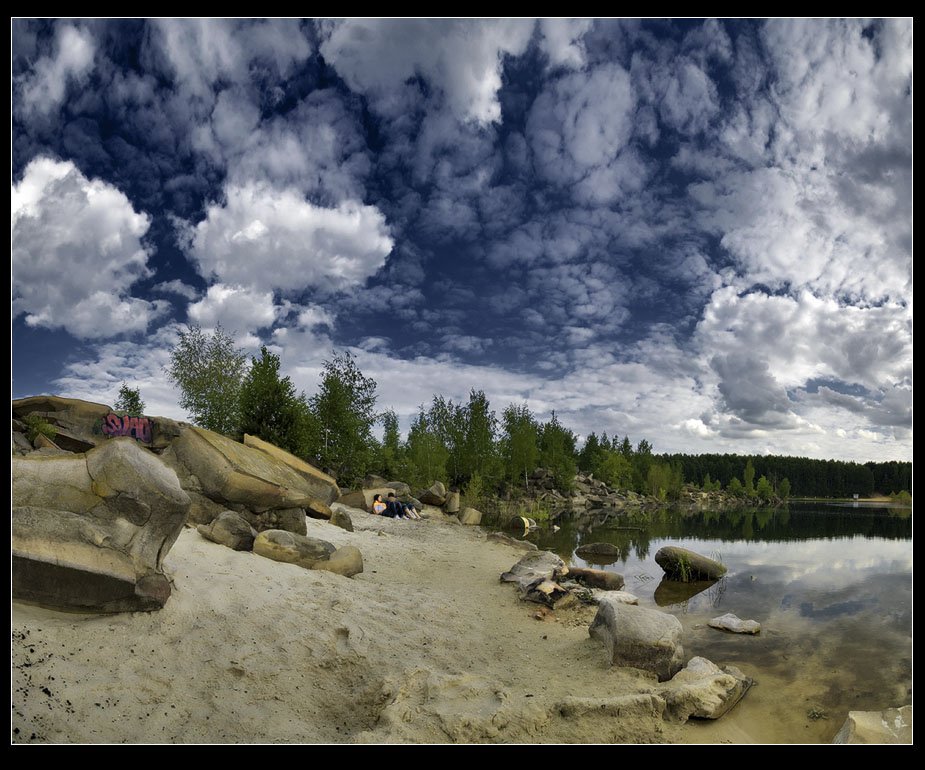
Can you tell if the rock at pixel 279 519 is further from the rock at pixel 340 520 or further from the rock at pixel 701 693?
the rock at pixel 701 693

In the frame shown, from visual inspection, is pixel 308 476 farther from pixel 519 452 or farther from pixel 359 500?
pixel 519 452

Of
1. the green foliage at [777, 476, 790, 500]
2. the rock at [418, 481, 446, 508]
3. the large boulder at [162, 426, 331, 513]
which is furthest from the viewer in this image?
the green foliage at [777, 476, 790, 500]

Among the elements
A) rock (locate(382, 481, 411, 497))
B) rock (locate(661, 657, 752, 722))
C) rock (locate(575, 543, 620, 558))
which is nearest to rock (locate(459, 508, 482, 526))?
rock (locate(382, 481, 411, 497))

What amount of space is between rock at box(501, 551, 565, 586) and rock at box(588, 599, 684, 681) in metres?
5.40

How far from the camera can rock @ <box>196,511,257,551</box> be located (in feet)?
35.5

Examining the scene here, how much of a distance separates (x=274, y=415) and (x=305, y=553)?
70.1 ft

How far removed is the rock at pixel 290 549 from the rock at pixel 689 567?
45.2 ft

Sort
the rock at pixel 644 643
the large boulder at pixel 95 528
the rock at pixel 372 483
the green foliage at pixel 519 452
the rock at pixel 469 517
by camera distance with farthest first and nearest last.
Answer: the green foliage at pixel 519 452, the rock at pixel 372 483, the rock at pixel 469 517, the rock at pixel 644 643, the large boulder at pixel 95 528

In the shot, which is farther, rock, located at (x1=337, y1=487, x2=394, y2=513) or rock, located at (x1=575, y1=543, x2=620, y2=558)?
rock, located at (x1=337, y1=487, x2=394, y2=513)

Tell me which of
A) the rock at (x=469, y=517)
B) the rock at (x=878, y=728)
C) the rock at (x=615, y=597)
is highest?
the rock at (x=878, y=728)

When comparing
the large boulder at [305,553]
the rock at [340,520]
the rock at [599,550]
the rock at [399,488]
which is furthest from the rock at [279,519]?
the rock at [399,488]

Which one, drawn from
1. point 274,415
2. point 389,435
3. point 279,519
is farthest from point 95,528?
point 389,435

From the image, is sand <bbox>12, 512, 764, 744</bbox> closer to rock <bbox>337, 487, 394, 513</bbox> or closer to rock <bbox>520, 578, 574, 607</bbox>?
rock <bbox>520, 578, 574, 607</bbox>

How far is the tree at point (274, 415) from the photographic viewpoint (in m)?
31.1
